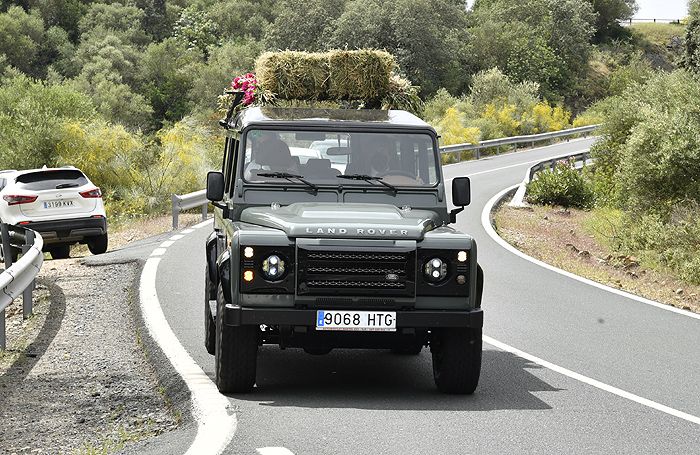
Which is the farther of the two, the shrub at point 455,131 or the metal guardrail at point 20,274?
the shrub at point 455,131

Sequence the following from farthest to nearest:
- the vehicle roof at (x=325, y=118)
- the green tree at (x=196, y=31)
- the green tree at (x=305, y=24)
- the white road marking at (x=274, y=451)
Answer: the green tree at (x=196, y=31) < the green tree at (x=305, y=24) < the vehicle roof at (x=325, y=118) < the white road marking at (x=274, y=451)

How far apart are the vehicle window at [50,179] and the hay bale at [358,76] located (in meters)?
8.54

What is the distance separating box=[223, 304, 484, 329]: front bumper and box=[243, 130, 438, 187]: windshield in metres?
1.60

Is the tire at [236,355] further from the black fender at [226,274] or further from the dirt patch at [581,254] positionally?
the dirt patch at [581,254]

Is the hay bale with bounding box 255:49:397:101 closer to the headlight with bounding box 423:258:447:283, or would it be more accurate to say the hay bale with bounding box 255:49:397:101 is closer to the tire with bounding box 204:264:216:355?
the tire with bounding box 204:264:216:355

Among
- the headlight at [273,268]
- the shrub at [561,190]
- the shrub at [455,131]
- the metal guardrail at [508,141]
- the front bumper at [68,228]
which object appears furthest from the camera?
the shrub at [455,131]

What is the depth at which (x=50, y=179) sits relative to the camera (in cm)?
1995

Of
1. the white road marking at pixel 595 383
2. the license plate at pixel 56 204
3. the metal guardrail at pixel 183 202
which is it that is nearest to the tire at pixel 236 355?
the white road marking at pixel 595 383

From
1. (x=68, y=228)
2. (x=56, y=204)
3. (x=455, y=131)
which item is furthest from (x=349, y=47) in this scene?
(x=68, y=228)

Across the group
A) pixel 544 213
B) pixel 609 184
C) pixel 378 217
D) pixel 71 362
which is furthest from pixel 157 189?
pixel 378 217

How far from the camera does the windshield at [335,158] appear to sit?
9250 millimetres

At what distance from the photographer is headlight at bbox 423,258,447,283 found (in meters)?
8.05

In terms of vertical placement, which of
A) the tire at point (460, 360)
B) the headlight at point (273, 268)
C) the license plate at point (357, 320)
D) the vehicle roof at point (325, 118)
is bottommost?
the tire at point (460, 360)

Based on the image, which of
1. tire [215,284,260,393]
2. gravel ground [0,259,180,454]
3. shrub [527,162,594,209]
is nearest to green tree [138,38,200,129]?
shrub [527,162,594,209]
